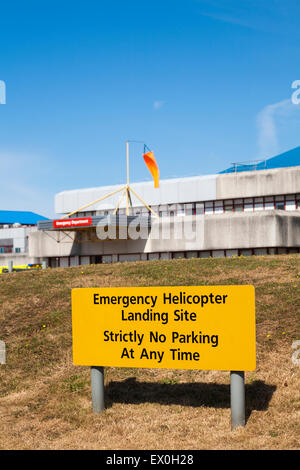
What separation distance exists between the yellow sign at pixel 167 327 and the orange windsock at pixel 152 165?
46015 millimetres

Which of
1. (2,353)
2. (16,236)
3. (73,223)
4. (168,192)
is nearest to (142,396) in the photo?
(2,353)

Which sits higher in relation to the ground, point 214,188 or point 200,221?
point 214,188

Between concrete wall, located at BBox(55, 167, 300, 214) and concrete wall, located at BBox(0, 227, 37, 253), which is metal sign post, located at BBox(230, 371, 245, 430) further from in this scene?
concrete wall, located at BBox(0, 227, 37, 253)

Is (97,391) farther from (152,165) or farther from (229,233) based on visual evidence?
(152,165)

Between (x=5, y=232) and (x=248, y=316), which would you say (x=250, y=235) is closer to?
(x=248, y=316)

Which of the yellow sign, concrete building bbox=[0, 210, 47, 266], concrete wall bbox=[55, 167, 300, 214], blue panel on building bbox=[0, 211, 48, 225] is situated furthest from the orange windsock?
blue panel on building bbox=[0, 211, 48, 225]

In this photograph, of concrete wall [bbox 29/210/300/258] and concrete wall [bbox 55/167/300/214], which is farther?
concrete wall [bbox 55/167/300/214]

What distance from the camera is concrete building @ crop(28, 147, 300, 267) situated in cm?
4594

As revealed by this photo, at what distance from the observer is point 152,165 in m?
54.9

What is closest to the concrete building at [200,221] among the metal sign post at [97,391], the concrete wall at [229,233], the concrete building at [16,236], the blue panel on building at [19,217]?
the concrete wall at [229,233]

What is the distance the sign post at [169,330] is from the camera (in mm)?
8258

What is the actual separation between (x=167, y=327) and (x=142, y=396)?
81.0 inches

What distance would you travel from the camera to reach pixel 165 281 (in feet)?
62.8

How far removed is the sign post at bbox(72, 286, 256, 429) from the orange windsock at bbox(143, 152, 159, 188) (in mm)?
46015
